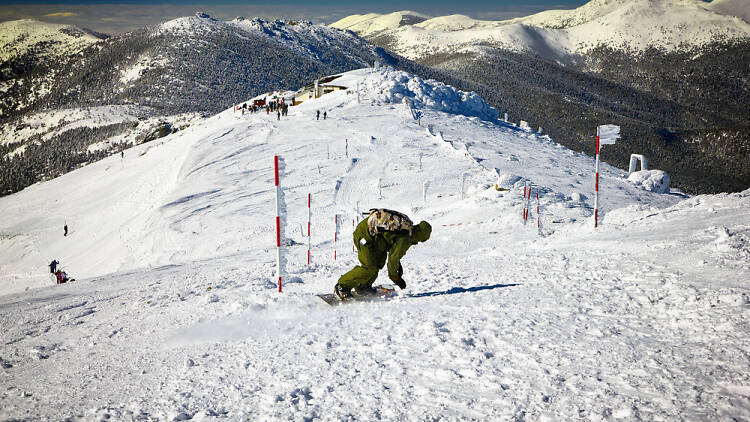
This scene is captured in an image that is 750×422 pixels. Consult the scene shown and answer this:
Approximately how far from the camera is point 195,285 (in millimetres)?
9297

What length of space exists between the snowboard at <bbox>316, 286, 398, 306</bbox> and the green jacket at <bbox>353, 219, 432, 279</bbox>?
395 mm

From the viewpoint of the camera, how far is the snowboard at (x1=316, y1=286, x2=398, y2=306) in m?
6.12

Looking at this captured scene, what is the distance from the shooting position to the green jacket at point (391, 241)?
19.9 ft

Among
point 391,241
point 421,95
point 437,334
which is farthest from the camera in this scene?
point 421,95

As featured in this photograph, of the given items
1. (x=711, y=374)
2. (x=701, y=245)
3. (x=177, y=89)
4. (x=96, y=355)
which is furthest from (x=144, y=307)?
(x=177, y=89)

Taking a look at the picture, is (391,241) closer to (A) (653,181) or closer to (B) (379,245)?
(B) (379,245)

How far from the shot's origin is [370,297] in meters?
6.28

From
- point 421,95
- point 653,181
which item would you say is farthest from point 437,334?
point 421,95

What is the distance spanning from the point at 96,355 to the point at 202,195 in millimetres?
22828

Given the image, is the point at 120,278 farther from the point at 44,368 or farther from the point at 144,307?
the point at 44,368

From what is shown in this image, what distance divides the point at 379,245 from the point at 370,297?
736 millimetres

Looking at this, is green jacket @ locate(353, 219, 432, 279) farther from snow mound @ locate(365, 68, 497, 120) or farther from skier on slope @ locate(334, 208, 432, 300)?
snow mound @ locate(365, 68, 497, 120)

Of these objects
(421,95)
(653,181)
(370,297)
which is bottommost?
(653,181)

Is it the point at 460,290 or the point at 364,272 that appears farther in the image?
the point at 460,290
